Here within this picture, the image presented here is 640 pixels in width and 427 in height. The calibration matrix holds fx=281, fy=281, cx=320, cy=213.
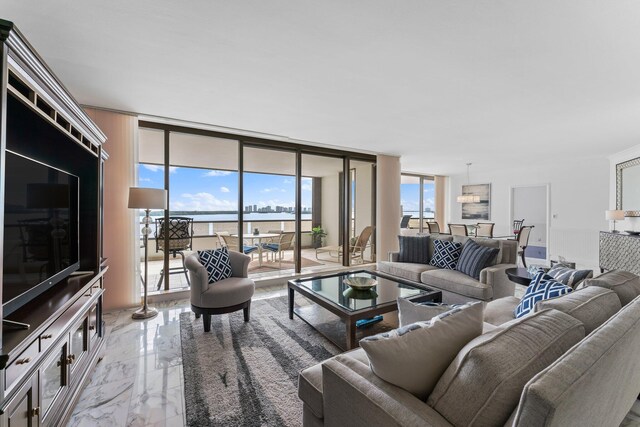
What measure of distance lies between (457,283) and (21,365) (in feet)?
11.3

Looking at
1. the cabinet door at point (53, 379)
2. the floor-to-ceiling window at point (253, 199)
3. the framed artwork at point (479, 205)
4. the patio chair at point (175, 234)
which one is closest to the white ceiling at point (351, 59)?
the floor-to-ceiling window at point (253, 199)

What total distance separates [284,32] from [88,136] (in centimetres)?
163

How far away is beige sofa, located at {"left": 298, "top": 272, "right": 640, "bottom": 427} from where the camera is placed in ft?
2.23

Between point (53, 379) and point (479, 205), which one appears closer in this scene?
point (53, 379)

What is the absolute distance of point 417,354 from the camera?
100 cm

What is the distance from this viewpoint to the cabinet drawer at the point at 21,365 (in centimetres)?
105

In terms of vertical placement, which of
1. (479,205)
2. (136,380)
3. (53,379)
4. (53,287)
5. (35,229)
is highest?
(479,205)

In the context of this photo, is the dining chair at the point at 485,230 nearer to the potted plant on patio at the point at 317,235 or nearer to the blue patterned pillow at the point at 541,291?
the potted plant on patio at the point at 317,235

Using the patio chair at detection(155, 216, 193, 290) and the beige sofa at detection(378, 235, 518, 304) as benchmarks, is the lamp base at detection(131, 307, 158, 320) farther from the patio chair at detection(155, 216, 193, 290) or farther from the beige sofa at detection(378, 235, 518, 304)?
the beige sofa at detection(378, 235, 518, 304)

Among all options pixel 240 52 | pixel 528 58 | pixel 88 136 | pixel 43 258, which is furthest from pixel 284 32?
pixel 43 258

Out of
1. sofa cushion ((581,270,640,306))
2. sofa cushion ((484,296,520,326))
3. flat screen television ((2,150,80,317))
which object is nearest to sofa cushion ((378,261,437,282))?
sofa cushion ((484,296,520,326))

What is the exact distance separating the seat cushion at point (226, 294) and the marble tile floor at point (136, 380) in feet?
1.44

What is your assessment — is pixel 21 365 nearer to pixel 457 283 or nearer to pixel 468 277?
pixel 457 283

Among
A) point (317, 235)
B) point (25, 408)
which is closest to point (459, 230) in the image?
point (317, 235)
